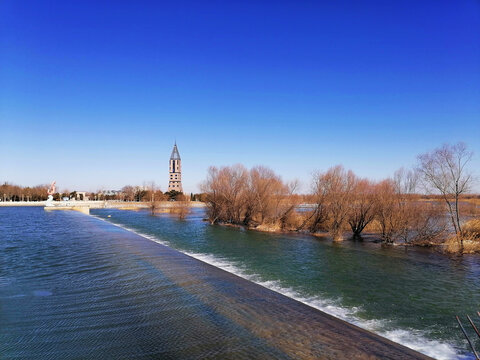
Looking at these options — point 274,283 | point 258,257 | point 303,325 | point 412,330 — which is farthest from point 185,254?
point 412,330

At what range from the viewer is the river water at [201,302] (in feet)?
22.3

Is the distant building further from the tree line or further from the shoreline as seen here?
the shoreline

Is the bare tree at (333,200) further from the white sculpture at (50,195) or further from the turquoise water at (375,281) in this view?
the white sculpture at (50,195)

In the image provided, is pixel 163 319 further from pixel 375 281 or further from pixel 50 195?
pixel 50 195

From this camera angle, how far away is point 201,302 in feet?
31.3

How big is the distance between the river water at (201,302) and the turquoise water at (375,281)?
0.16 feet

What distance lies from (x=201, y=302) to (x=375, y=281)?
23.9 ft

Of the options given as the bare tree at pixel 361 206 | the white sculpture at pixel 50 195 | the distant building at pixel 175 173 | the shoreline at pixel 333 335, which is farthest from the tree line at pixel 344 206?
the distant building at pixel 175 173

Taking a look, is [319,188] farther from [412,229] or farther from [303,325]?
[303,325]

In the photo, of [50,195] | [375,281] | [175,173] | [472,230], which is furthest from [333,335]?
[175,173]

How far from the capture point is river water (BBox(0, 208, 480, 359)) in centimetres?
681

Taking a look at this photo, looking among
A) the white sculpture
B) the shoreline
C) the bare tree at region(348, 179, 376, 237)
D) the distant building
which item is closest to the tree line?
the bare tree at region(348, 179, 376, 237)

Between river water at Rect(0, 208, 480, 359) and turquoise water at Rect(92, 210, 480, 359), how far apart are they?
47 millimetres

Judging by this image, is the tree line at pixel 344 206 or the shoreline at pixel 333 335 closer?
the shoreline at pixel 333 335
